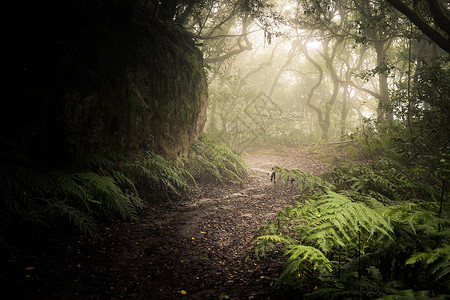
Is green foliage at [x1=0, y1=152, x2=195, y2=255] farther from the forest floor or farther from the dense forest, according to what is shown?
the forest floor

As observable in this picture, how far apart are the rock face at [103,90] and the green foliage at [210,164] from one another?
0.55 m

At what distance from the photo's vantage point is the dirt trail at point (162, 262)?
230 cm

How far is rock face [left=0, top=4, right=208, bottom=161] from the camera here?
3.41m

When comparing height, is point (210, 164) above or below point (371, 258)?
above

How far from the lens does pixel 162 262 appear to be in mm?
2963

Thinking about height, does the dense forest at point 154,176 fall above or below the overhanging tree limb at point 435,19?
below

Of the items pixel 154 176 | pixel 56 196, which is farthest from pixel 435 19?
pixel 56 196

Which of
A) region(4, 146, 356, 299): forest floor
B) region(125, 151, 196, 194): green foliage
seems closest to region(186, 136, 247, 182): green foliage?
region(125, 151, 196, 194): green foliage

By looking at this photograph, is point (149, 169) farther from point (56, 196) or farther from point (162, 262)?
point (162, 262)

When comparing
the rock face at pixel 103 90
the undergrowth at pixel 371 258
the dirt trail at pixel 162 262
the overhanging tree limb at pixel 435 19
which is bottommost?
the dirt trail at pixel 162 262

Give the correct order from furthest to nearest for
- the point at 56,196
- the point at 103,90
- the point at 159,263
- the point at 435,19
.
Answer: the point at 435,19, the point at 103,90, the point at 56,196, the point at 159,263

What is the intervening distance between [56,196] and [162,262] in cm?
163

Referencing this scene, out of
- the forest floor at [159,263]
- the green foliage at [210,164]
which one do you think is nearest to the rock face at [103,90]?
the green foliage at [210,164]

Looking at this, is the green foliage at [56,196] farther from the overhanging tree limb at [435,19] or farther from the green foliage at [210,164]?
the overhanging tree limb at [435,19]
